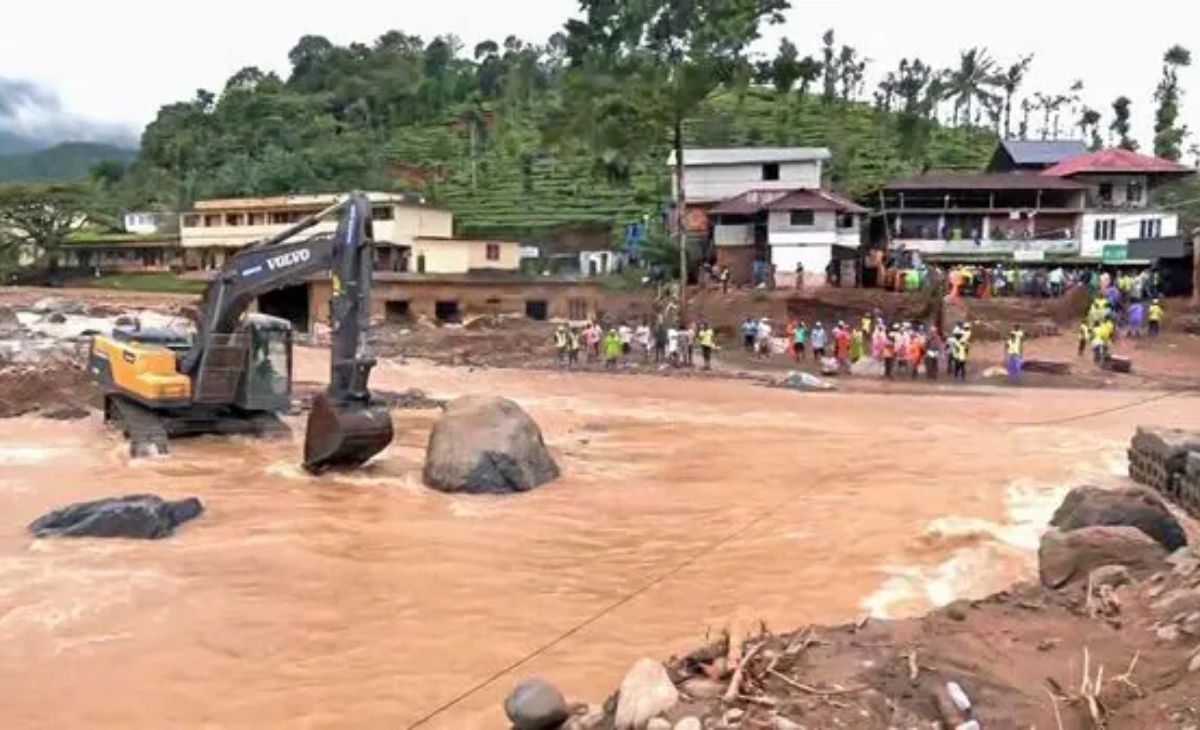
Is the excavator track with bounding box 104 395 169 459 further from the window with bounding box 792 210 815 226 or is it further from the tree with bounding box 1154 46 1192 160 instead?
the tree with bounding box 1154 46 1192 160

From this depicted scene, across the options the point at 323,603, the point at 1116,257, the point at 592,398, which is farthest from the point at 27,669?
the point at 1116,257

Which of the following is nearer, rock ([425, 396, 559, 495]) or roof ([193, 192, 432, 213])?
rock ([425, 396, 559, 495])

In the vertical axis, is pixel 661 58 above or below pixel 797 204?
above

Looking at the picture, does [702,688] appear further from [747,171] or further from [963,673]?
[747,171]

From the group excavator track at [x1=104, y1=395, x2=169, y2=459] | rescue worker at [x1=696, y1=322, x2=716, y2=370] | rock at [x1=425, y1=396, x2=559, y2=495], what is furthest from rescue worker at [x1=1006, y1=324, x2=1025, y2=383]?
excavator track at [x1=104, y1=395, x2=169, y2=459]

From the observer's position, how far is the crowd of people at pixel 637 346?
39.2 meters

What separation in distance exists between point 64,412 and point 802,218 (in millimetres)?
31846

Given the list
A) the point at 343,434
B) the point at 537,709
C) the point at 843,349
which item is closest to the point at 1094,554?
the point at 537,709

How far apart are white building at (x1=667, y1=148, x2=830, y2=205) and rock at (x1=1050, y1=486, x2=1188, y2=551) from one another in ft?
142

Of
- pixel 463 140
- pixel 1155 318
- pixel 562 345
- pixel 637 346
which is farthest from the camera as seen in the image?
pixel 463 140

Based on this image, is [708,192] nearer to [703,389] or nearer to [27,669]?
[703,389]

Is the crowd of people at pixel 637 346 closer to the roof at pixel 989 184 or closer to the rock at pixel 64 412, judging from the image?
the rock at pixel 64 412

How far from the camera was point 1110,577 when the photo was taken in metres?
10.1

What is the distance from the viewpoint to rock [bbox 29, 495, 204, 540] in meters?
15.0
